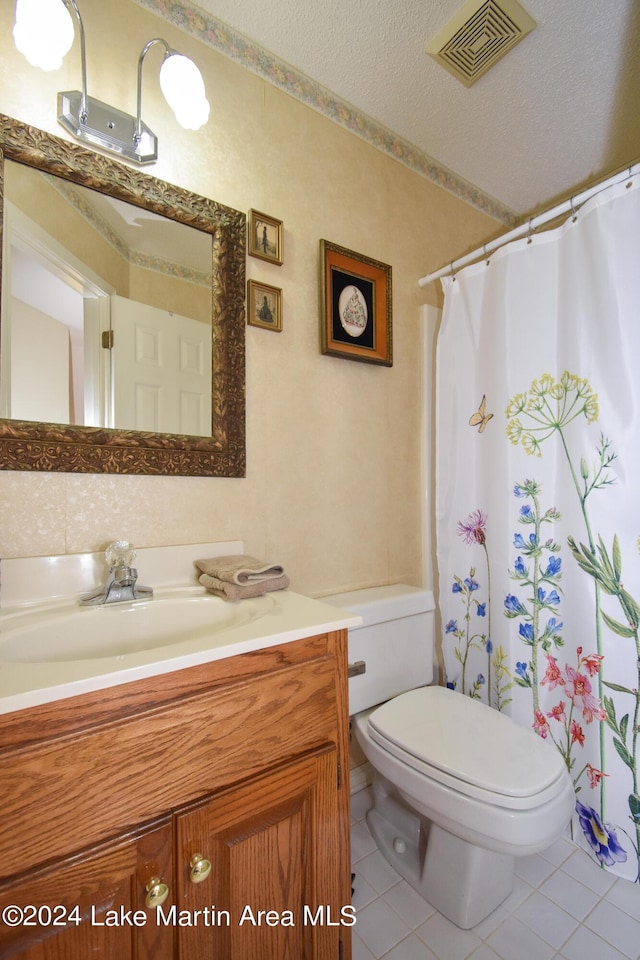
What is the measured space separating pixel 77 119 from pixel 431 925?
209cm

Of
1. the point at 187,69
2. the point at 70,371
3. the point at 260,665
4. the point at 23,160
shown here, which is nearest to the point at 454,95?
the point at 187,69

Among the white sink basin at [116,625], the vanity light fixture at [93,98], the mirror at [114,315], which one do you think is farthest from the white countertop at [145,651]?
the vanity light fixture at [93,98]

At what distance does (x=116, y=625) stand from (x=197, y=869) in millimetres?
450

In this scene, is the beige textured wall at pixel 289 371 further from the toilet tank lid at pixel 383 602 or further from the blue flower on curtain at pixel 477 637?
the blue flower on curtain at pixel 477 637

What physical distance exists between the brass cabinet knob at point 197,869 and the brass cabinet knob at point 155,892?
0.12ft

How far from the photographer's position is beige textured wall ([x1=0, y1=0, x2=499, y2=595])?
991 millimetres

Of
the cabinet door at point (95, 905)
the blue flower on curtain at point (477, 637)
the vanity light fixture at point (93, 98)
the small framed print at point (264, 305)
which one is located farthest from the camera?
the blue flower on curtain at point (477, 637)

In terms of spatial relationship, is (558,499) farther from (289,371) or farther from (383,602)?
(289,371)

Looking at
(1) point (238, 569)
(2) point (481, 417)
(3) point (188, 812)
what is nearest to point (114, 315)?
(1) point (238, 569)

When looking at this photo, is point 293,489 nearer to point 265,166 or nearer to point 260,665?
point 260,665

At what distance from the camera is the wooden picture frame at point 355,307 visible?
1395mm

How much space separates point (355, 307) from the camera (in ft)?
4.83

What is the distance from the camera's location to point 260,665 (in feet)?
2.31

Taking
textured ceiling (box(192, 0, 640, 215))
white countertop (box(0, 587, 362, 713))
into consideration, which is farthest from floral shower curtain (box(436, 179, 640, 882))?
white countertop (box(0, 587, 362, 713))
